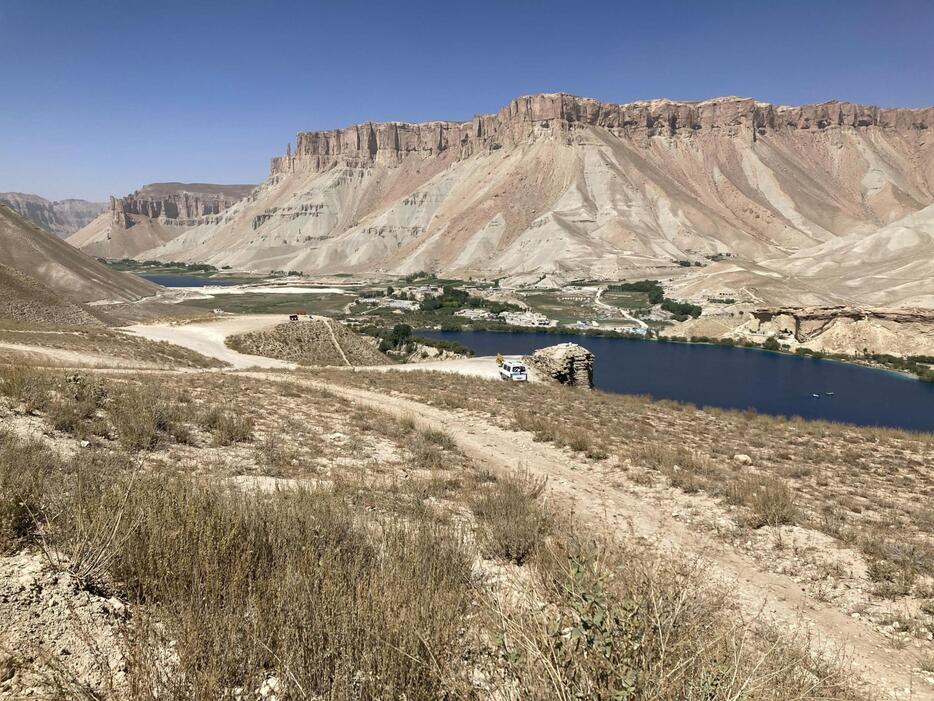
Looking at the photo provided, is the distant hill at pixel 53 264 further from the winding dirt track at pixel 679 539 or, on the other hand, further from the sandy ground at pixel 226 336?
the winding dirt track at pixel 679 539

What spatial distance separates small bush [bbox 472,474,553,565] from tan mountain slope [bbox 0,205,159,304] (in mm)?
58624

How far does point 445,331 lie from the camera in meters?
71.2

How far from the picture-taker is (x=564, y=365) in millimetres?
27734

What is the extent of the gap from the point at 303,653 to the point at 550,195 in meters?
152

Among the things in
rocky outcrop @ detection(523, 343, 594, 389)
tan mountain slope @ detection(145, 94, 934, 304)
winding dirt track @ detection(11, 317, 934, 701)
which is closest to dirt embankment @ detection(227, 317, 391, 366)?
rocky outcrop @ detection(523, 343, 594, 389)

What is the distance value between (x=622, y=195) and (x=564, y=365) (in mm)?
126614

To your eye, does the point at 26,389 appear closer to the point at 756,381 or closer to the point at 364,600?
the point at 364,600

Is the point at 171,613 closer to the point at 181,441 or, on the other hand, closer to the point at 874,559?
the point at 181,441

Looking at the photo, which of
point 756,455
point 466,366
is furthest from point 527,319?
point 756,455

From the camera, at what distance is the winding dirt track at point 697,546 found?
168 inches

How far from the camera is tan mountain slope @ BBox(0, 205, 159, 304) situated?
53625mm

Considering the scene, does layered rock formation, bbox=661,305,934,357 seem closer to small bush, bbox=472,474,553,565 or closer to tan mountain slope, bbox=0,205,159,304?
small bush, bbox=472,474,553,565

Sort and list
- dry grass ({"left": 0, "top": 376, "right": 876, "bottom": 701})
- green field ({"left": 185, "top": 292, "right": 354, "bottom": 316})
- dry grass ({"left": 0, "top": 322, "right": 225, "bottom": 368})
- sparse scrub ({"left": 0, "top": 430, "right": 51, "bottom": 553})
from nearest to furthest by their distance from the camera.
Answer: dry grass ({"left": 0, "top": 376, "right": 876, "bottom": 701}) < sparse scrub ({"left": 0, "top": 430, "right": 51, "bottom": 553}) < dry grass ({"left": 0, "top": 322, "right": 225, "bottom": 368}) < green field ({"left": 185, "top": 292, "right": 354, "bottom": 316})

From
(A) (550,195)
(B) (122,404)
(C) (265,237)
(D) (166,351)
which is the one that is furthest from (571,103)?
(B) (122,404)
